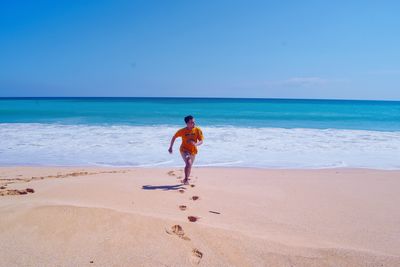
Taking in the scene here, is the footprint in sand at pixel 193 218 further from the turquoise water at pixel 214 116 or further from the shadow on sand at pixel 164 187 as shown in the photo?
the turquoise water at pixel 214 116

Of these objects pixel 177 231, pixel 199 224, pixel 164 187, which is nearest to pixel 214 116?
pixel 164 187

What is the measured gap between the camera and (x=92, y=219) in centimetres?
289

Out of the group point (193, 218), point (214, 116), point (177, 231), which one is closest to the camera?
point (177, 231)

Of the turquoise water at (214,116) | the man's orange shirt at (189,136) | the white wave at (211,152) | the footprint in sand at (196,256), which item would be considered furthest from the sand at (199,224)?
the turquoise water at (214,116)

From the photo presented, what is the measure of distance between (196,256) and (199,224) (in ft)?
1.89

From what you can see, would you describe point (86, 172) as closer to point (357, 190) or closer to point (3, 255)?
point (3, 255)

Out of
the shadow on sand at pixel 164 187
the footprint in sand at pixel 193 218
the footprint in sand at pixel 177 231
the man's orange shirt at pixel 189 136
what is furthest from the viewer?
the man's orange shirt at pixel 189 136

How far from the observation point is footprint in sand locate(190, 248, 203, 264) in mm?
2478

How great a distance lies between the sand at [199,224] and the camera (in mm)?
2500

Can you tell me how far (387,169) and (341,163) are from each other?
1159mm

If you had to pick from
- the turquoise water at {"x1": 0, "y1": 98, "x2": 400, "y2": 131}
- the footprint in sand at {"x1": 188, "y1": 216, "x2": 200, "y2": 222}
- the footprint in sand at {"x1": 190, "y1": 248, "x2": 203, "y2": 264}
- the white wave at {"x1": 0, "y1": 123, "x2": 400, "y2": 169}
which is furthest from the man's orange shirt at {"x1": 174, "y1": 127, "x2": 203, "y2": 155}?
the turquoise water at {"x1": 0, "y1": 98, "x2": 400, "y2": 131}

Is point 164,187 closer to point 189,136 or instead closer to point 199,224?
point 189,136

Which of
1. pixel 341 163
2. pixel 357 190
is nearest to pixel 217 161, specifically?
pixel 341 163

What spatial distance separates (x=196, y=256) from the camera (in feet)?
8.34
